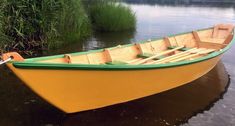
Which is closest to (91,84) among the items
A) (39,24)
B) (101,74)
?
(101,74)

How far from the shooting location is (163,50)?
26.8 ft

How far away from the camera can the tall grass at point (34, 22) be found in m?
8.62

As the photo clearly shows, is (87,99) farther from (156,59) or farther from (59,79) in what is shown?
(156,59)

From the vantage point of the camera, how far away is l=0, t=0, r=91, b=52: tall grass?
8617 millimetres

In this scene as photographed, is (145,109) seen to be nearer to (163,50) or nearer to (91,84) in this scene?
(91,84)

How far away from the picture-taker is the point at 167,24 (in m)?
18.9

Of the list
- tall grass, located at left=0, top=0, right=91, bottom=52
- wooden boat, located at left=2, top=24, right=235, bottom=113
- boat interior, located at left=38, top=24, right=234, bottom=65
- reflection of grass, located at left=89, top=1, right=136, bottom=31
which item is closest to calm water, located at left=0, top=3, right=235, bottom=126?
wooden boat, located at left=2, top=24, right=235, bottom=113

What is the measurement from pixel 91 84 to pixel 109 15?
30.7 feet

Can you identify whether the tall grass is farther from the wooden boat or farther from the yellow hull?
the yellow hull

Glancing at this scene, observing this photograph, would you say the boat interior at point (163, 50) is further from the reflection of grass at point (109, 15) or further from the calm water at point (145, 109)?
the reflection of grass at point (109, 15)

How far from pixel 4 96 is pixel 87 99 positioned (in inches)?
93.8

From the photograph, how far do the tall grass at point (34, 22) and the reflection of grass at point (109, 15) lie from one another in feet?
9.72

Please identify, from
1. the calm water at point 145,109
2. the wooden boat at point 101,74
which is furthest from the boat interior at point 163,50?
the calm water at point 145,109

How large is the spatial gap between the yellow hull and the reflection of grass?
27.4 feet
